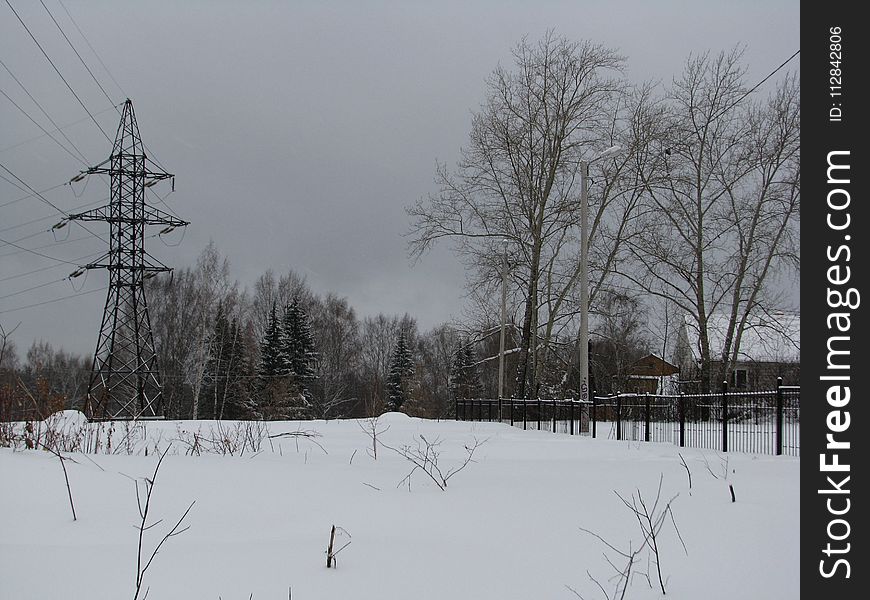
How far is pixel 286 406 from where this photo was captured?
4475 centimetres

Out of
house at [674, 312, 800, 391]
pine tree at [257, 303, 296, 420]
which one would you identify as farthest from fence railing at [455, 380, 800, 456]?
pine tree at [257, 303, 296, 420]

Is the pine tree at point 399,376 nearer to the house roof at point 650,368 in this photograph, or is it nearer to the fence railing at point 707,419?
the house roof at point 650,368

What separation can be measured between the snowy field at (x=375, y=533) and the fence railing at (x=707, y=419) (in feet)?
12.2

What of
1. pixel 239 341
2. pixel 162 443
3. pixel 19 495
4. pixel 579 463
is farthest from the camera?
pixel 239 341

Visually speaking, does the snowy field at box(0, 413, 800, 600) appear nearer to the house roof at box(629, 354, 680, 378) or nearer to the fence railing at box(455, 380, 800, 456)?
the fence railing at box(455, 380, 800, 456)

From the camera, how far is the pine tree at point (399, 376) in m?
52.0

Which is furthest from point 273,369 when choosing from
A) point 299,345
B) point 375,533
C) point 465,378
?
point 375,533

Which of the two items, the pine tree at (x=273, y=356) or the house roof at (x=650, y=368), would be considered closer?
the house roof at (x=650, y=368)

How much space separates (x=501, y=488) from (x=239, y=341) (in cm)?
4020

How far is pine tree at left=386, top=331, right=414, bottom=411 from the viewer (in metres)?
52.0

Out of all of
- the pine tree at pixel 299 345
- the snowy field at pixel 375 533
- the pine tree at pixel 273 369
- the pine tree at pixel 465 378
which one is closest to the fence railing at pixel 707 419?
the snowy field at pixel 375 533

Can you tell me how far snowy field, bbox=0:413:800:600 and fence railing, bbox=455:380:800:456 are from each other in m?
3.73
